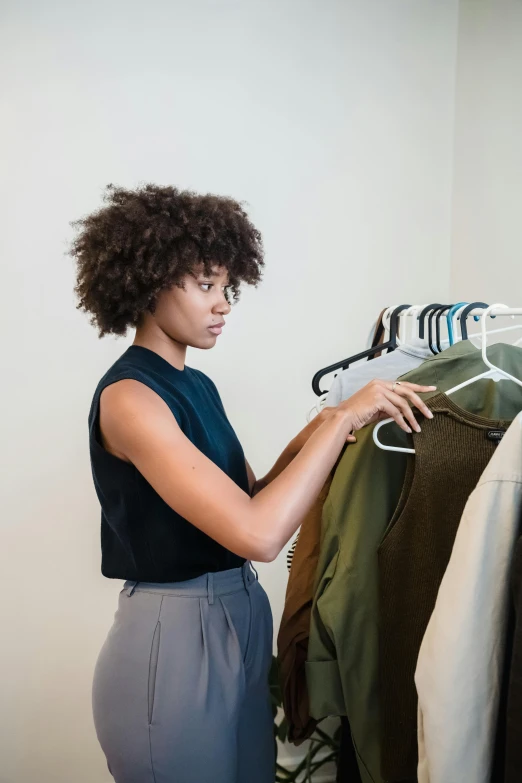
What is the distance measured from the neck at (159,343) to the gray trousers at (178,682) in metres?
0.37

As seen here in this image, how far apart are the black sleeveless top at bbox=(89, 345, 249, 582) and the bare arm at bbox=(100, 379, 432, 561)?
0.07 metres

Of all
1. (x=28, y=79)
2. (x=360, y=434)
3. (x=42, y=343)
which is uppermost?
(x=28, y=79)

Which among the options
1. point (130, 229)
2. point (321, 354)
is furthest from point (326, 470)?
point (321, 354)

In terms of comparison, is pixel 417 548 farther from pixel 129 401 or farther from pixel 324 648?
pixel 129 401

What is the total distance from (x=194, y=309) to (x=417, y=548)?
51 centimetres

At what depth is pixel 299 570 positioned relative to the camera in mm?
1295

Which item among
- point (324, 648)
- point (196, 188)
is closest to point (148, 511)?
point (324, 648)

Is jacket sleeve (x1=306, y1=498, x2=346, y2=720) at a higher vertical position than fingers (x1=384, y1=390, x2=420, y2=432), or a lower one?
lower

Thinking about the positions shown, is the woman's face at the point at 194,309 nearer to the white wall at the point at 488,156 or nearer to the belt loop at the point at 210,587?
the belt loop at the point at 210,587

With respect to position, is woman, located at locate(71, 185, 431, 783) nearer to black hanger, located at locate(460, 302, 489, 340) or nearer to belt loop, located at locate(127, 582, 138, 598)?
belt loop, located at locate(127, 582, 138, 598)

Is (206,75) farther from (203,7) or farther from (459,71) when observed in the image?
(459,71)

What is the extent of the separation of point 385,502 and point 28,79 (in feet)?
4.72

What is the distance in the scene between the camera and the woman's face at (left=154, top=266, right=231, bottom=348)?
1.15 metres

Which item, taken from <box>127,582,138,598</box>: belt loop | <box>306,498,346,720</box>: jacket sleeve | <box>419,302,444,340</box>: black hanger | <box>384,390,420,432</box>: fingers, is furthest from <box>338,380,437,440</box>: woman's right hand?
<box>127,582,138,598</box>: belt loop
